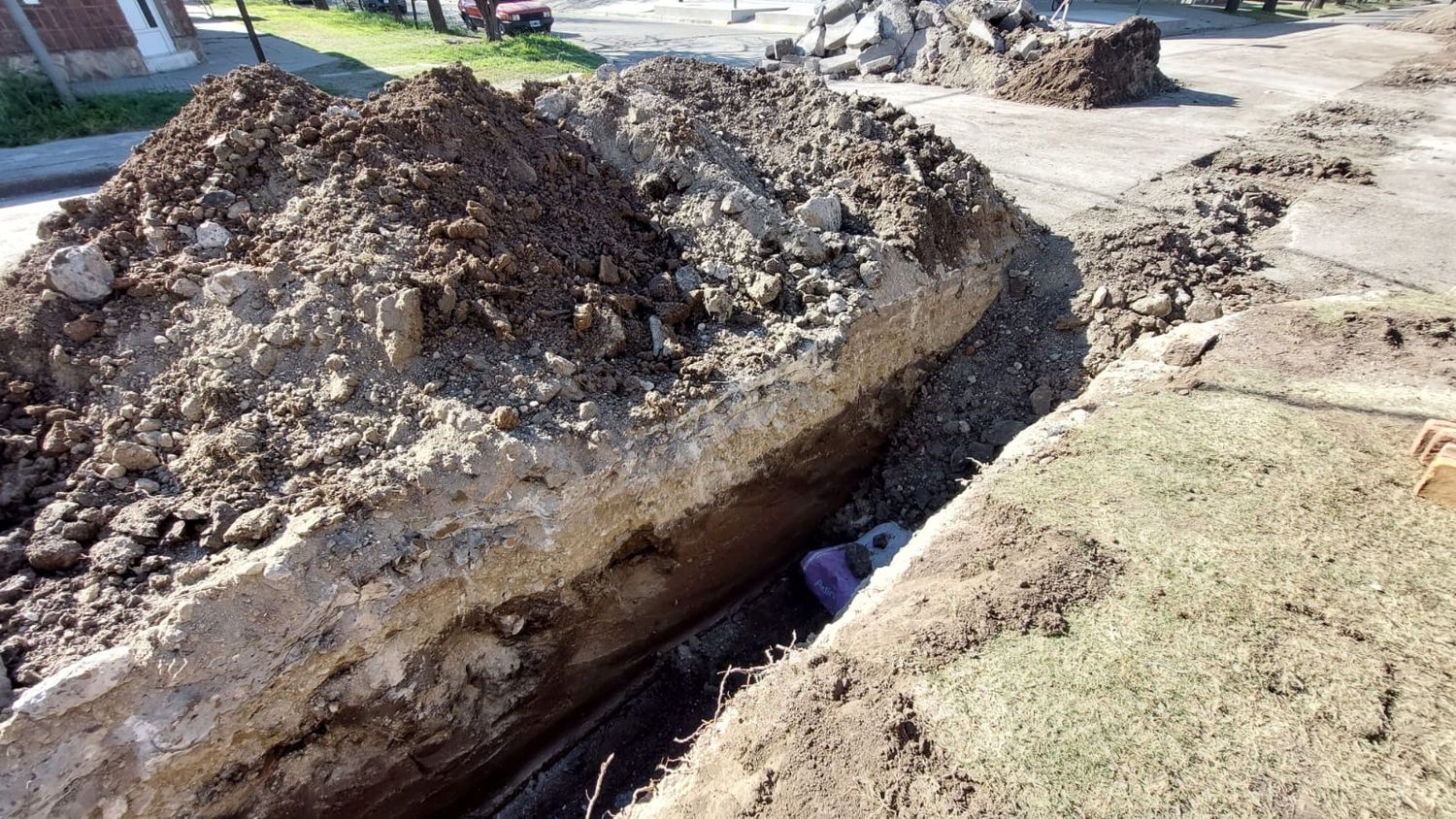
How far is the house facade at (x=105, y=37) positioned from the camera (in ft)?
34.8

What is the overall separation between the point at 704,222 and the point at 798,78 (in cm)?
260

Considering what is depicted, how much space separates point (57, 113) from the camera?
382 inches

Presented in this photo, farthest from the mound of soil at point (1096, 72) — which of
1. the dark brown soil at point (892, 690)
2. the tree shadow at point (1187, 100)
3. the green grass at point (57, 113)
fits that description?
the green grass at point (57, 113)

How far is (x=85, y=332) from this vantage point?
3639 mm

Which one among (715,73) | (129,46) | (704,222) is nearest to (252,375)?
(704,222)

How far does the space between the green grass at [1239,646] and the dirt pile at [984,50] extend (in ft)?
29.7

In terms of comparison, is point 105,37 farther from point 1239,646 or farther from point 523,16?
point 1239,646

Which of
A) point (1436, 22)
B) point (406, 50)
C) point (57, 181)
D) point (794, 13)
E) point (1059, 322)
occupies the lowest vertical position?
point (1059, 322)

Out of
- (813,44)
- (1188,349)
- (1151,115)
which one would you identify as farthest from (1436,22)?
(1188,349)

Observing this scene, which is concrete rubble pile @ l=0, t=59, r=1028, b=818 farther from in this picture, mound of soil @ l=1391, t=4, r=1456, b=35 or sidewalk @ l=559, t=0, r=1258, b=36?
mound of soil @ l=1391, t=4, r=1456, b=35

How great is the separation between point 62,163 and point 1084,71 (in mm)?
14571

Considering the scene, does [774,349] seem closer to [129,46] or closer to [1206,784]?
[1206,784]

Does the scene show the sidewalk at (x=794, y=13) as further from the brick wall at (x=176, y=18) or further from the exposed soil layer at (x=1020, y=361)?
the exposed soil layer at (x=1020, y=361)

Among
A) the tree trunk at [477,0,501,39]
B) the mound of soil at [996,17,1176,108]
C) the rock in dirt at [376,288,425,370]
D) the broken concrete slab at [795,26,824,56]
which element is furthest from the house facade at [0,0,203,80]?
the mound of soil at [996,17,1176,108]
